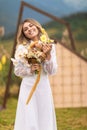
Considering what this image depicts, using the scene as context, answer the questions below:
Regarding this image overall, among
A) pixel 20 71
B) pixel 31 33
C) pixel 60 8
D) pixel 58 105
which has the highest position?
pixel 60 8

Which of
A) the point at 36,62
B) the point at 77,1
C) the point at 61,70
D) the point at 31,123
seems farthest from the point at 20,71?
the point at 77,1

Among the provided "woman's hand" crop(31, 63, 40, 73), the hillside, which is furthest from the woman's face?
the hillside

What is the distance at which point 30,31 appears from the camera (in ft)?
9.82

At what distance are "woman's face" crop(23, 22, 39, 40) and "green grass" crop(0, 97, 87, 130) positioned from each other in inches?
66.5

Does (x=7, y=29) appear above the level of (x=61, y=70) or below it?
above

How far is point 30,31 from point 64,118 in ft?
6.78

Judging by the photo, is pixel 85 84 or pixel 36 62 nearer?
pixel 36 62

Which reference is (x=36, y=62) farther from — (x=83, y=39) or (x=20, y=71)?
(x=83, y=39)

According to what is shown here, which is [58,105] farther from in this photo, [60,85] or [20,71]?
[20,71]

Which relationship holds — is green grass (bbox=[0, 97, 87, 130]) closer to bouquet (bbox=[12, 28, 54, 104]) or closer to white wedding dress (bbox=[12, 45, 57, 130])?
white wedding dress (bbox=[12, 45, 57, 130])

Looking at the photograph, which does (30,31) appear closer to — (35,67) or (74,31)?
(35,67)

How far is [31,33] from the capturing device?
2.99 m

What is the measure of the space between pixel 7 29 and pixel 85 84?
1200 millimetres

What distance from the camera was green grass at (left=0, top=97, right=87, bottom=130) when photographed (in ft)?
14.9
